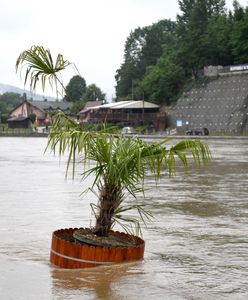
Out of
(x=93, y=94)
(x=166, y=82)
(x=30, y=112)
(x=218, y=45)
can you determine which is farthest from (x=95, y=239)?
(x=93, y=94)

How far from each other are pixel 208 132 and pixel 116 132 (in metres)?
77.9

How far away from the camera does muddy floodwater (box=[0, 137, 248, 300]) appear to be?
721 centimetres

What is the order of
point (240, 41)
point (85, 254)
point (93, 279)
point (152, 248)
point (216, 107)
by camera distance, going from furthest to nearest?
point (240, 41) < point (216, 107) < point (152, 248) < point (85, 254) < point (93, 279)

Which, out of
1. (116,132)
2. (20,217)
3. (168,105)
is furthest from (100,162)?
(168,105)

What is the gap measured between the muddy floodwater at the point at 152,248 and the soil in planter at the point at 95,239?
330 mm

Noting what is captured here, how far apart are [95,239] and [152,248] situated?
5.20 feet

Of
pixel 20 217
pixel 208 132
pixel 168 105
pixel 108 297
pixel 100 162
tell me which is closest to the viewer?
pixel 108 297

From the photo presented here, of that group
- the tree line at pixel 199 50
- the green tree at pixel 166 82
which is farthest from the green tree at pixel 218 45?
the green tree at pixel 166 82

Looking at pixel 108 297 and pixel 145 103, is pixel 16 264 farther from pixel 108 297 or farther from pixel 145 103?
pixel 145 103

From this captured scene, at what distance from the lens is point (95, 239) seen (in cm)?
832

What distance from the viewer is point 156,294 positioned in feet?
23.0

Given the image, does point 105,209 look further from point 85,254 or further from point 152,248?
point 152,248

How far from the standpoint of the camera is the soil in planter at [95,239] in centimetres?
823

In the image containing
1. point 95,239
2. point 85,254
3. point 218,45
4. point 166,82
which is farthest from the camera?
point 166,82
